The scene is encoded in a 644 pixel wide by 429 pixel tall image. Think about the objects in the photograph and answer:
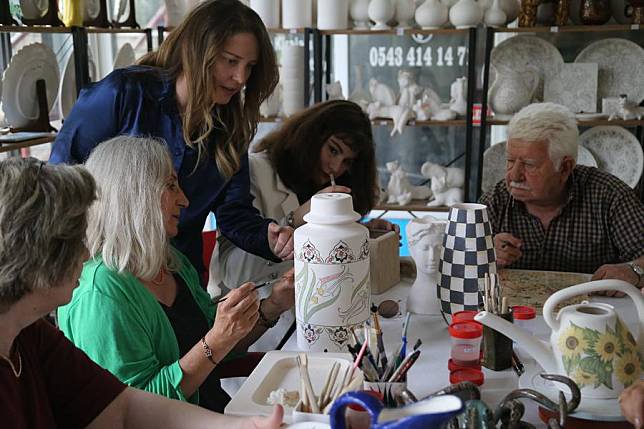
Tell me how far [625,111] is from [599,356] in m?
2.83

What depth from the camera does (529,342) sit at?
1323 millimetres

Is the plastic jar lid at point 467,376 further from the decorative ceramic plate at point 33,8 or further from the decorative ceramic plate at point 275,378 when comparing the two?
the decorative ceramic plate at point 33,8

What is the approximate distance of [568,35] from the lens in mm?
4078

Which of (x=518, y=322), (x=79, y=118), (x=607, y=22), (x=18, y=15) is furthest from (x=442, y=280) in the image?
(x=607, y=22)

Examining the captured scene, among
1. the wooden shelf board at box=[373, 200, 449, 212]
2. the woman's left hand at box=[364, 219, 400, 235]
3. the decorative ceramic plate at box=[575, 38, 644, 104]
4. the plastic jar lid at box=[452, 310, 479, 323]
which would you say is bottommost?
the wooden shelf board at box=[373, 200, 449, 212]

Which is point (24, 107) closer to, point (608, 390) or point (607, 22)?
point (608, 390)

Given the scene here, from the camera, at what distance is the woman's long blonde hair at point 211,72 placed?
210 centimetres

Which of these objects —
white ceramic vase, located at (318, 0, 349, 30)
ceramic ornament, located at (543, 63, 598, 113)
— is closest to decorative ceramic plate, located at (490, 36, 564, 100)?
ceramic ornament, located at (543, 63, 598, 113)

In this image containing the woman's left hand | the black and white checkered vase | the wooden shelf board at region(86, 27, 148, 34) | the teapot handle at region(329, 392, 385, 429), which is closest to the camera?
the teapot handle at region(329, 392, 385, 429)

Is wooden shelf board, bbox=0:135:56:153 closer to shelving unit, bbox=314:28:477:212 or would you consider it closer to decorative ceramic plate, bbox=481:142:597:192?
shelving unit, bbox=314:28:477:212

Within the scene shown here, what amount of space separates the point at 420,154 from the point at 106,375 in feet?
12.1

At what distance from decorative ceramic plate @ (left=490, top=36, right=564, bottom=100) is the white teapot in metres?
2.90

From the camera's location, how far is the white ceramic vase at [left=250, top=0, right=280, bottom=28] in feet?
12.9

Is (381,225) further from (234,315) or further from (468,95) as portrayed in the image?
(468,95)
